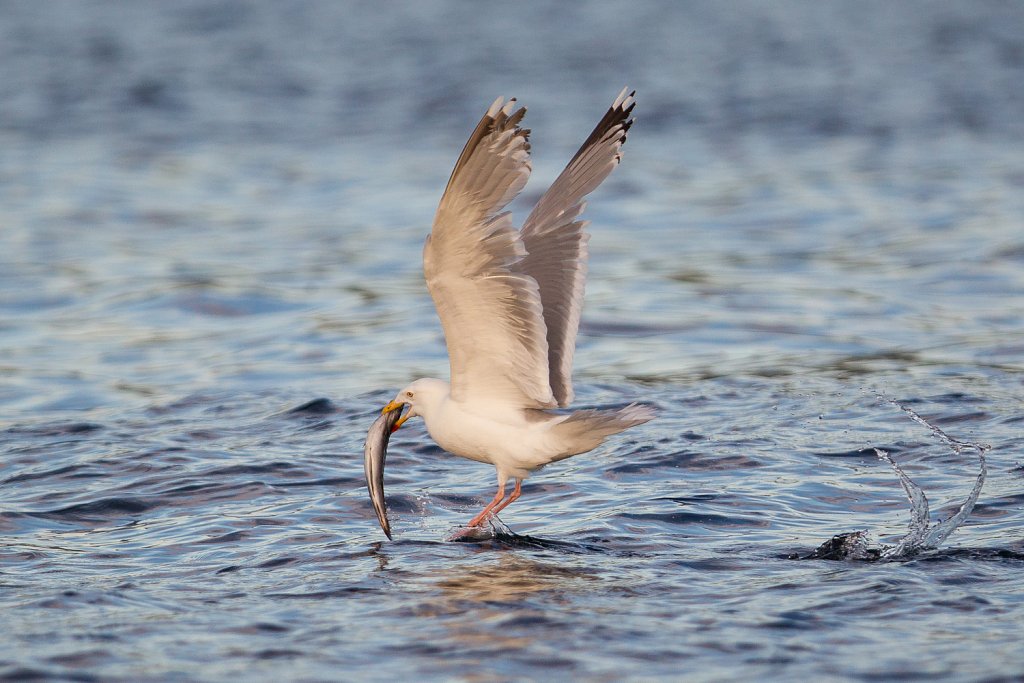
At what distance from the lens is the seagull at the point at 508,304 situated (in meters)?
5.98

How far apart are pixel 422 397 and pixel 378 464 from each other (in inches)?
14.7

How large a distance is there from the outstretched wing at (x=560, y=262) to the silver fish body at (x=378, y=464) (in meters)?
0.83

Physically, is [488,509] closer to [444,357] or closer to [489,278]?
[489,278]

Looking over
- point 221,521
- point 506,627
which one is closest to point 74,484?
point 221,521

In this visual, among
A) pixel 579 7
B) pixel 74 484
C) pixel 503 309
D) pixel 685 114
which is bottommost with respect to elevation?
pixel 74 484

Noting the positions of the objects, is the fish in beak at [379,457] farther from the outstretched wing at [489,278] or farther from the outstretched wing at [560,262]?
the outstretched wing at [560,262]

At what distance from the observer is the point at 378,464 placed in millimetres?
6867

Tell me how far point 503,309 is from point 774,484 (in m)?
2.14

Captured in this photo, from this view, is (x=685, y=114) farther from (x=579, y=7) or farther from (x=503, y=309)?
(x=503, y=309)

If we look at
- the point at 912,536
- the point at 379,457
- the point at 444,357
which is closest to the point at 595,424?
the point at 379,457

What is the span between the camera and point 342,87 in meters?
22.5

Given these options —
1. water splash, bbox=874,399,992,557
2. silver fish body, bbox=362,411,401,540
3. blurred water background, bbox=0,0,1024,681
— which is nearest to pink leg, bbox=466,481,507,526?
blurred water background, bbox=0,0,1024,681

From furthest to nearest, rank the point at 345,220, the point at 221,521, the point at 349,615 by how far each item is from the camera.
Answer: the point at 345,220 < the point at 221,521 < the point at 349,615

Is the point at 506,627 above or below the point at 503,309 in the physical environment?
below
